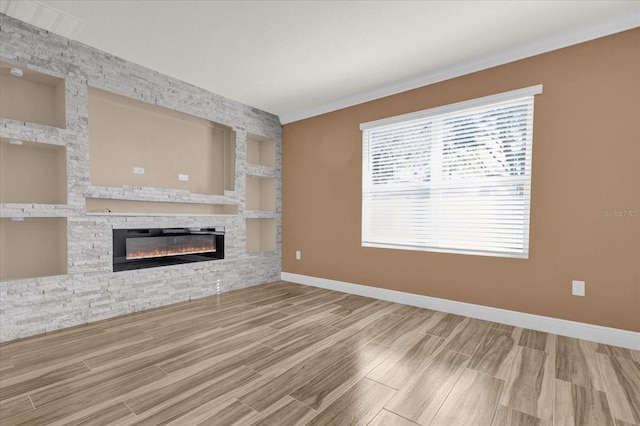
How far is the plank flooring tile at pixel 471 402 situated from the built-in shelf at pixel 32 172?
3690mm

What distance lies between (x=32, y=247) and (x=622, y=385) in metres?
4.94

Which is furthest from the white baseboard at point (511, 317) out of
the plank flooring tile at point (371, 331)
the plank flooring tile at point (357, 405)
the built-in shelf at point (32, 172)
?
the built-in shelf at point (32, 172)

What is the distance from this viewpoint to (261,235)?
5285mm

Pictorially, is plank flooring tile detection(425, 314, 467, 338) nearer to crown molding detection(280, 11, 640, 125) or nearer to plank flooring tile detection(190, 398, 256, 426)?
plank flooring tile detection(190, 398, 256, 426)

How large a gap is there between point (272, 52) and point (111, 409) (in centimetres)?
314

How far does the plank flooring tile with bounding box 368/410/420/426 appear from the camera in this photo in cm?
153

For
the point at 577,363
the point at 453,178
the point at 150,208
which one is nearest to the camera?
the point at 577,363

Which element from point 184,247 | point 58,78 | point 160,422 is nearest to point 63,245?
point 184,247

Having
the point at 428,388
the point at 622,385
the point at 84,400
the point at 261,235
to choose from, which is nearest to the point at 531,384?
the point at 622,385

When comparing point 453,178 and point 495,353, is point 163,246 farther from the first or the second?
point 495,353

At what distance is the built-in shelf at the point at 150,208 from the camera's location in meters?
3.24

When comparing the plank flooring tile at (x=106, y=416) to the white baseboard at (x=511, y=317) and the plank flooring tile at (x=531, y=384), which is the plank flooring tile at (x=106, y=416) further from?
the white baseboard at (x=511, y=317)

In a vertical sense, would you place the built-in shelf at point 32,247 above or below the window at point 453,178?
below

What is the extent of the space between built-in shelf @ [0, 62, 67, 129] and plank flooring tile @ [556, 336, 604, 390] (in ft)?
15.5
